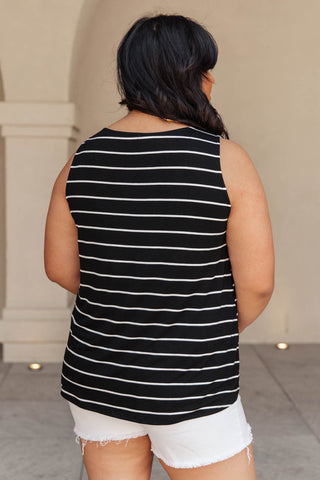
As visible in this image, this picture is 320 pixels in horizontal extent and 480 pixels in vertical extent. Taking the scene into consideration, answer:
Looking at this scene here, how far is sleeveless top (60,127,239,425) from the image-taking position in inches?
49.3

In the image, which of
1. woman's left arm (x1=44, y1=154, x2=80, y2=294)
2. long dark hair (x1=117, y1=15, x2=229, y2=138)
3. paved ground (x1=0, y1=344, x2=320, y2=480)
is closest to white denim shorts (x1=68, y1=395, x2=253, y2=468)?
woman's left arm (x1=44, y1=154, x2=80, y2=294)

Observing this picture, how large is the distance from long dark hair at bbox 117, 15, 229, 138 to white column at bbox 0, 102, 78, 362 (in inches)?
134

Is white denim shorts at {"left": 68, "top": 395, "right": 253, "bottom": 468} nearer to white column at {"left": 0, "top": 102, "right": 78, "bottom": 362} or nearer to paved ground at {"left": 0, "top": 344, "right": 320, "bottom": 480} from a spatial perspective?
paved ground at {"left": 0, "top": 344, "right": 320, "bottom": 480}

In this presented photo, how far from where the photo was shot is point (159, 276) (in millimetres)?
1268

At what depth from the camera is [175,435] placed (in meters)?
1.29

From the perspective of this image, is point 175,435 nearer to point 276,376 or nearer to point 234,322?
point 234,322

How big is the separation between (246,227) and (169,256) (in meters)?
0.16

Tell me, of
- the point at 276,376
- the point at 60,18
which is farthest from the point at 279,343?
the point at 60,18

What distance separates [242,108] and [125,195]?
14.5ft

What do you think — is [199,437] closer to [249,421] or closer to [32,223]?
[249,421]

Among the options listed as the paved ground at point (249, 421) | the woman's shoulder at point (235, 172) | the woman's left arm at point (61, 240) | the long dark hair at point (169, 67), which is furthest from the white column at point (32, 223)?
the woman's shoulder at point (235, 172)

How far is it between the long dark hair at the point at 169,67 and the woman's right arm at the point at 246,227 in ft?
0.36

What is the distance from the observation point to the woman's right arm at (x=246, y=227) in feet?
4.09

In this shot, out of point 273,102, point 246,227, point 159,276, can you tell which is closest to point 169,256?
point 159,276
